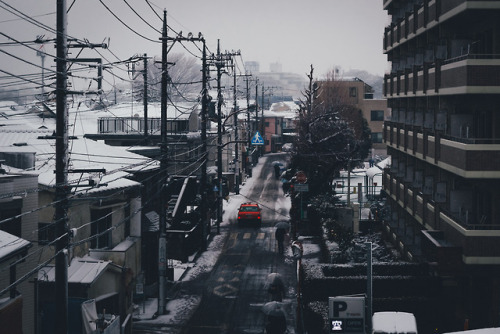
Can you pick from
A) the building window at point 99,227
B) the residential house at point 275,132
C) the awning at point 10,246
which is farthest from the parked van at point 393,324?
the residential house at point 275,132

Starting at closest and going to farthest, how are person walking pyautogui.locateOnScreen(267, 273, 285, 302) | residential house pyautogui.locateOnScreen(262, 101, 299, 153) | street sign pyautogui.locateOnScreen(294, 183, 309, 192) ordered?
person walking pyautogui.locateOnScreen(267, 273, 285, 302)
street sign pyautogui.locateOnScreen(294, 183, 309, 192)
residential house pyautogui.locateOnScreen(262, 101, 299, 153)

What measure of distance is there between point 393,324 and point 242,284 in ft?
51.0

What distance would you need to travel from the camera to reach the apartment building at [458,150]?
73.5 feet

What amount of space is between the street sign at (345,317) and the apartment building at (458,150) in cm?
561

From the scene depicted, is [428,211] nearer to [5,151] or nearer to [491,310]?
[491,310]

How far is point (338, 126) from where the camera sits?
69375 mm

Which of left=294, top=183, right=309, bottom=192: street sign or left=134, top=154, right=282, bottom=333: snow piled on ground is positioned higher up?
left=294, top=183, right=309, bottom=192: street sign

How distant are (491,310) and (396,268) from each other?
15.9 ft

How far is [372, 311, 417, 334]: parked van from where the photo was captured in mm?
18922

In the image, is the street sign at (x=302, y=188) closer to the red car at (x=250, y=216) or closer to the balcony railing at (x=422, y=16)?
the red car at (x=250, y=216)

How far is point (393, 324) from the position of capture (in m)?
19.1

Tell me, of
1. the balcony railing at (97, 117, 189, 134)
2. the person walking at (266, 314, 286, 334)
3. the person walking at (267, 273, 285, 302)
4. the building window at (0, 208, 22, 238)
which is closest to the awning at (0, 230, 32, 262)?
the building window at (0, 208, 22, 238)

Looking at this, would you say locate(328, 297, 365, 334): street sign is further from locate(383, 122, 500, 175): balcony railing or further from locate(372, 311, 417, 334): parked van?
locate(383, 122, 500, 175): balcony railing

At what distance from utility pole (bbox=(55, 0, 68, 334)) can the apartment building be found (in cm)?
1335
